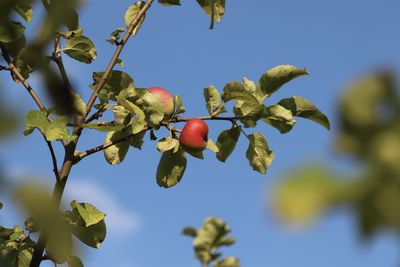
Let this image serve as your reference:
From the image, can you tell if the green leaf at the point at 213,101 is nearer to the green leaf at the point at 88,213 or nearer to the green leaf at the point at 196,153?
the green leaf at the point at 196,153

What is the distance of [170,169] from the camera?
2.82 m

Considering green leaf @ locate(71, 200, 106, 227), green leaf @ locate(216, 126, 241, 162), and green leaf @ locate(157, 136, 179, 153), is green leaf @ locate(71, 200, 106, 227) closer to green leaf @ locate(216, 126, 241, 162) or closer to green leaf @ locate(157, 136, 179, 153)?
green leaf @ locate(157, 136, 179, 153)

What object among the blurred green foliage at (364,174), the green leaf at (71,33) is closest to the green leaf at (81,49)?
the green leaf at (71,33)

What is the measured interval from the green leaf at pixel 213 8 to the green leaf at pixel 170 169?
657 mm

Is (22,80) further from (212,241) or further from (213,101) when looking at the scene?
(212,241)

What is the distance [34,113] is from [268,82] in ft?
3.36

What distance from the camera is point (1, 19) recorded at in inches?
22.5

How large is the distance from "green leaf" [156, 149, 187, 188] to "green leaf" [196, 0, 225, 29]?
2.16 ft

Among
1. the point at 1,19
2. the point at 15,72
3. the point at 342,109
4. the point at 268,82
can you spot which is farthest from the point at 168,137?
the point at 342,109

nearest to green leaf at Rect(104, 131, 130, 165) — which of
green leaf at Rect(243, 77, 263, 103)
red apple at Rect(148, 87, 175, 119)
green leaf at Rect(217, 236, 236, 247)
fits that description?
red apple at Rect(148, 87, 175, 119)

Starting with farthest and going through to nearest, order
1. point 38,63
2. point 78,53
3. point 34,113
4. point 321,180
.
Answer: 1. point 78,53
2. point 34,113
3. point 38,63
4. point 321,180

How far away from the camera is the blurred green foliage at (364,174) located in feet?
1.20

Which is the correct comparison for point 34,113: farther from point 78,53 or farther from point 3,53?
point 78,53

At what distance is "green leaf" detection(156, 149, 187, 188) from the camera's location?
2.82 m
